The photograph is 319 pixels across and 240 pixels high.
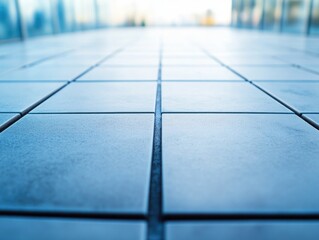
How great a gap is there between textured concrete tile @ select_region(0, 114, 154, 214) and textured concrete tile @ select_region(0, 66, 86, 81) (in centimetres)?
74

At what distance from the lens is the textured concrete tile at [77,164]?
0.52m

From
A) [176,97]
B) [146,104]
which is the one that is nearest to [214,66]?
[176,97]

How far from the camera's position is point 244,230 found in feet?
1.48

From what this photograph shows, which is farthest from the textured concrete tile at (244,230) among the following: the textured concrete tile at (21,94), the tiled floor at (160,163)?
the textured concrete tile at (21,94)

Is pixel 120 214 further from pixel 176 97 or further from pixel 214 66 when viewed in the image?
pixel 214 66

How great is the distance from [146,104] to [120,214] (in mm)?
667

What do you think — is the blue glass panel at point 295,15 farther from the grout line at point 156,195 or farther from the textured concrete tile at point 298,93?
the grout line at point 156,195

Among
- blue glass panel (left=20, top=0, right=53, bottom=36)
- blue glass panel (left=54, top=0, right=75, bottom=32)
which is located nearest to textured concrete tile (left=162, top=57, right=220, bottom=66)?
blue glass panel (left=20, top=0, right=53, bottom=36)

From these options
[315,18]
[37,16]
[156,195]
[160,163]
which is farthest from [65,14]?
[156,195]

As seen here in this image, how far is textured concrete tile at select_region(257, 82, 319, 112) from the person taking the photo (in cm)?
109

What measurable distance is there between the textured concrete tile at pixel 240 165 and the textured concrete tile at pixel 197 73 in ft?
2.37

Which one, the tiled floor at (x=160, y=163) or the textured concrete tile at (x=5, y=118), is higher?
the textured concrete tile at (x=5, y=118)

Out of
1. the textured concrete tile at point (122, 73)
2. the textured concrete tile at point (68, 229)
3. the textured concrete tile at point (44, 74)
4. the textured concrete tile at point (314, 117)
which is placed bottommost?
the textured concrete tile at point (68, 229)

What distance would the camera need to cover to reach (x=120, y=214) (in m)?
Result: 0.48
